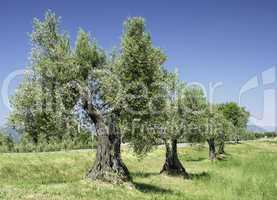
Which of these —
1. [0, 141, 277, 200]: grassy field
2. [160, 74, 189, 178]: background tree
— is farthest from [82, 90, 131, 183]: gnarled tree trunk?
[160, 74, 189, 178]: background tree

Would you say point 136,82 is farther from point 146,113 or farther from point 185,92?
point 185,92

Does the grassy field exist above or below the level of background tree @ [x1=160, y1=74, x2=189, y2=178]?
below

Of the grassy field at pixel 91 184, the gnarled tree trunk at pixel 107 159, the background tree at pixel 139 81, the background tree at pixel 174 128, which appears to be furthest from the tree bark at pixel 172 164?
the gnarled tree trunk at pixel 107 159

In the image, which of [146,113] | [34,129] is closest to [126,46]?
[146,113]

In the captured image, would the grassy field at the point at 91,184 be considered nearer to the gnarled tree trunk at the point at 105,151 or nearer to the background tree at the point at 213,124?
the gnarled tree trunk at the point at 105,151

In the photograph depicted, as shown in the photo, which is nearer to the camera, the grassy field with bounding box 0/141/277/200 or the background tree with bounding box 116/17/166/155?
the grassy field with bounding box 0/141/277/200

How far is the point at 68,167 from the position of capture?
184 feet

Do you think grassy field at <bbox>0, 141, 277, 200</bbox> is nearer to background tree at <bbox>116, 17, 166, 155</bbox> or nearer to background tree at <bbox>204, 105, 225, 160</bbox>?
background tree at <bbox>116, 17, 166, 155</bbox>

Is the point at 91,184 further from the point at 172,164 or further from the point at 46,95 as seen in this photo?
the point at 172,164

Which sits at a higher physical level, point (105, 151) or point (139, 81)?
point (139, 81)

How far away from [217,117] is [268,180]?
39042 mm

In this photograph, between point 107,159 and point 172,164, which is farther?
point 172,164

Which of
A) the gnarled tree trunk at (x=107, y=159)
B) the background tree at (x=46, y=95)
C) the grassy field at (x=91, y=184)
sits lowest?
the grassy field at (x=91, y=184)

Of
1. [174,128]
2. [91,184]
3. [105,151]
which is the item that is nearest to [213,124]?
[174,128]
